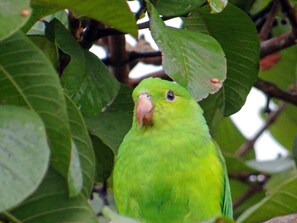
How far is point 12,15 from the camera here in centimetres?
160

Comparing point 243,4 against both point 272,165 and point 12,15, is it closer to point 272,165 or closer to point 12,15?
point 272,165

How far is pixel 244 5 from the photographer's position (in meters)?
2.70

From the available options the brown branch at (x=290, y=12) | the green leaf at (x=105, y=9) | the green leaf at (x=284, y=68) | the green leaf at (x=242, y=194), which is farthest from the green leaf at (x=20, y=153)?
the green leaf at (x=284, y=68)

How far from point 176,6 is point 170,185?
0.55 m

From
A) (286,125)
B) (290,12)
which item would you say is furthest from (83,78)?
(286,125)

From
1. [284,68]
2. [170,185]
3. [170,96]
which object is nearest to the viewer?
[170,185]

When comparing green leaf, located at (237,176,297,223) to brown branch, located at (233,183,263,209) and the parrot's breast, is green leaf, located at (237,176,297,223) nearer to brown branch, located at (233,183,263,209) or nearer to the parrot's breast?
the parrot's breast

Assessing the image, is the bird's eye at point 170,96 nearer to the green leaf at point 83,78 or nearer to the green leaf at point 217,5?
the green leaf at point 83,78

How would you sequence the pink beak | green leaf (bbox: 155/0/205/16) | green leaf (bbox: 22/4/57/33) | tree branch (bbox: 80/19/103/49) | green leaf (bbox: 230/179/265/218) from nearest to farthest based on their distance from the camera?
green leaf (bbox: 22/4/57/33), green leaf (bbox: 155/0/205/16), tree branch (bbox: 80/19/103/49), the pink beak, green leaf (bbox: 230/179/265/218)


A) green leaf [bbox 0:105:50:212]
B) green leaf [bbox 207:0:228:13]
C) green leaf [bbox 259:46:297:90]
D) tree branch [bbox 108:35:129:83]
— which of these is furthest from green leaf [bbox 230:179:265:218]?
green leaf [bbox 0:105:50:212]

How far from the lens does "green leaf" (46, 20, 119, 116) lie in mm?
2137

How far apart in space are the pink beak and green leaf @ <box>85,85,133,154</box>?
0.20ft

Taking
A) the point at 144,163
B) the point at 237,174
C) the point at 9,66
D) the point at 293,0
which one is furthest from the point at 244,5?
the point at 9,66

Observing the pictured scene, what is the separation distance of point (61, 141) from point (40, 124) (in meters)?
0.11
